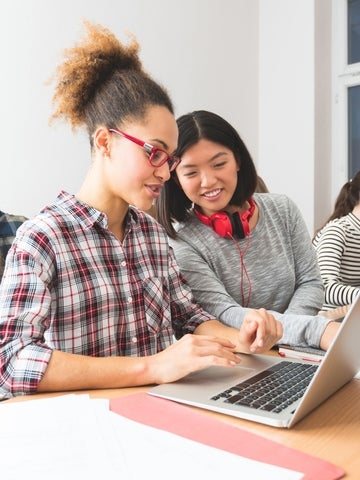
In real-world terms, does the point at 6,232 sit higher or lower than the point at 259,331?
higher

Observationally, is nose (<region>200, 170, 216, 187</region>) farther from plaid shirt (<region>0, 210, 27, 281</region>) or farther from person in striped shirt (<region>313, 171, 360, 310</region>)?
person in striped shirt (<region>313, 171, 360, 310</region>)

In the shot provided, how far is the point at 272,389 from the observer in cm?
88

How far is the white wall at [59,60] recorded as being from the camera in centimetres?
267

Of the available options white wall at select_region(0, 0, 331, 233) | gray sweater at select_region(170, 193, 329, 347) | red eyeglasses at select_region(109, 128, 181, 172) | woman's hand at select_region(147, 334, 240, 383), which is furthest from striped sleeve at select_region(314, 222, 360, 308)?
woman's hand at select_region(147, 334, 240, 383)

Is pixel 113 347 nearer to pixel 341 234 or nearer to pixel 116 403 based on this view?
pixel 116 403

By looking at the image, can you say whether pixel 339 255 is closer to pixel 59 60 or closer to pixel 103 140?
pixel 103 140

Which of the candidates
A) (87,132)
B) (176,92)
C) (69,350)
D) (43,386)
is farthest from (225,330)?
(176,92)

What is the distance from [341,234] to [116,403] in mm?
1857

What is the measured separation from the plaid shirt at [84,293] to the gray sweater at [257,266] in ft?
0.27

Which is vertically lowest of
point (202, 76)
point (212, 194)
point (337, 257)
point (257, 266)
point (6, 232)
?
point (337, 257)

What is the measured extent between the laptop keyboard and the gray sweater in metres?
0.39

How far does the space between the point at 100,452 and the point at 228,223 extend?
36.4 inches

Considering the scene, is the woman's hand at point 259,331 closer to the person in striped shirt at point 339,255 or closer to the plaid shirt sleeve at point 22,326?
the plaid shirt sleeve at point 22,326

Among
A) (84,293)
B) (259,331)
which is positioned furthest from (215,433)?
(84,293)
